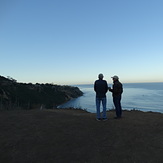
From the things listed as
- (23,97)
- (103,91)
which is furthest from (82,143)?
(23,97)

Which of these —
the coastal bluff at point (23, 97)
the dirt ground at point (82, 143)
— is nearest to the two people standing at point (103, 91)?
the dirt ground at point (82, 143)

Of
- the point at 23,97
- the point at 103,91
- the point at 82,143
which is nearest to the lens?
the point at 82,143

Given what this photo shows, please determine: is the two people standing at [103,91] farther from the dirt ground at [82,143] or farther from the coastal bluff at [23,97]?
the coastal bluff at [23,97]

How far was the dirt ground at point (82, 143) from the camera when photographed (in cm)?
343

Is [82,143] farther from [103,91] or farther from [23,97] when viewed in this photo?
[23,97]

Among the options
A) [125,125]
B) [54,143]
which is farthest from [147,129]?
[54,143]

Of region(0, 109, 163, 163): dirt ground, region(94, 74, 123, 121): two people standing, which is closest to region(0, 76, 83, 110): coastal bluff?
region(94, 74, 123, 121): two people standing

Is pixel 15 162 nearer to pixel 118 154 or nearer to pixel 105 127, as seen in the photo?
pixel 118 154

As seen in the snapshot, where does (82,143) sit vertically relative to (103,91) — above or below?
below

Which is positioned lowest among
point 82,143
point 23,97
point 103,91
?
point 23,97

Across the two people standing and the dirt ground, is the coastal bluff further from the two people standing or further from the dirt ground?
the dirt ground

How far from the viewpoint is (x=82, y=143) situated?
13.7ft

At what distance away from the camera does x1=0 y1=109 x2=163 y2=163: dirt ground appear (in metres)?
3.43

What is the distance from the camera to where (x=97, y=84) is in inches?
259
